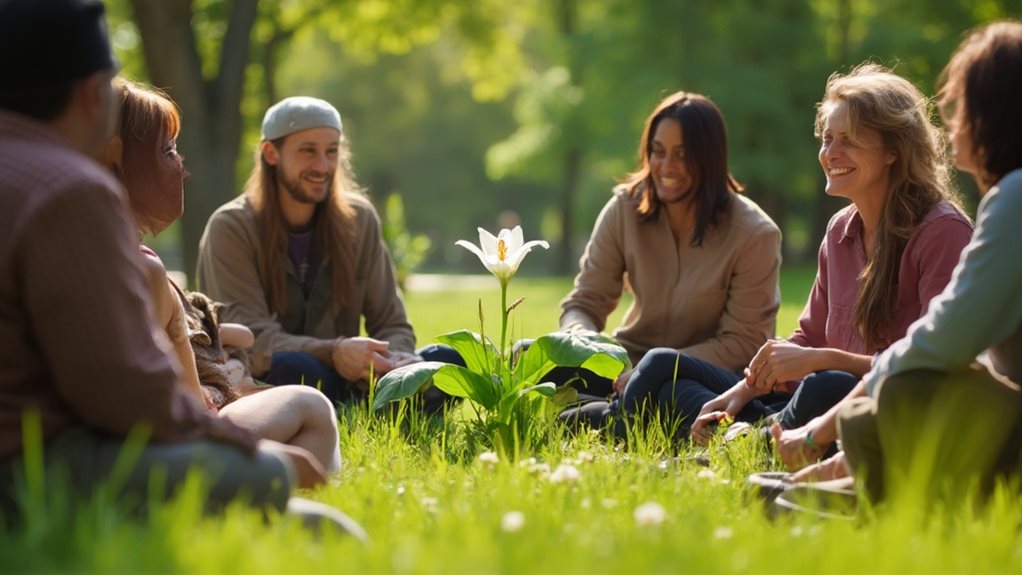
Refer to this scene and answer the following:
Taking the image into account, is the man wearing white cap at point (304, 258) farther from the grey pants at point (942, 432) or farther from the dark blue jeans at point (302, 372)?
the grey pants at point (942, 432)

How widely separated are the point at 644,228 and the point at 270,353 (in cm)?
189

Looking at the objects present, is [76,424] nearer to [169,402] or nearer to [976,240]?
[169,402]

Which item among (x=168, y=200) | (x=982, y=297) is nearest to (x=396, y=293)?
(x=168, y=200)

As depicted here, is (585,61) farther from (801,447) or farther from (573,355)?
(801,447)

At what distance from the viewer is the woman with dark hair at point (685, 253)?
5.95 meters

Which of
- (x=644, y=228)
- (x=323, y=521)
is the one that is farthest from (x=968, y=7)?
(x=323, y=521)

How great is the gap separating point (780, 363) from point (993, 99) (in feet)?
6.00

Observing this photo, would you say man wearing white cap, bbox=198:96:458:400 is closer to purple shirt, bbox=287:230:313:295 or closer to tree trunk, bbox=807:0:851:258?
purple shirt, bbox=287:230:313:295

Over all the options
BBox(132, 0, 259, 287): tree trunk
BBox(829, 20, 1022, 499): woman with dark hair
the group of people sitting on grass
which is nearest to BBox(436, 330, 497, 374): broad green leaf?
the group of people sitting on grass

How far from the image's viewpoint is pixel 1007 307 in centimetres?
302

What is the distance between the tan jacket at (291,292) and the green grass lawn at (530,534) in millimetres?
2256

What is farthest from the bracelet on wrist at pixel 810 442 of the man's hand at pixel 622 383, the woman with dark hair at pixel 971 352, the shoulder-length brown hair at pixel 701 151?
the shoulder-length brown hair at pixel 701 151

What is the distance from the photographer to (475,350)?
16.6ft

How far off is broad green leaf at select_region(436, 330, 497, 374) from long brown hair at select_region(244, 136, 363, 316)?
1.46 metres
